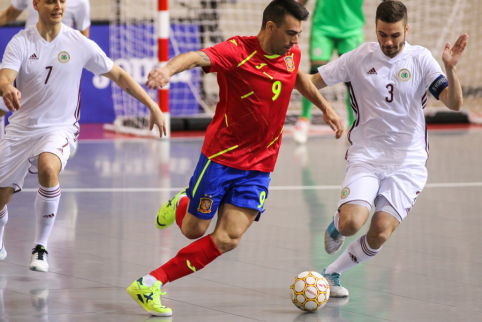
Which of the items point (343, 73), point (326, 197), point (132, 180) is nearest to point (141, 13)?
point (132, 180)

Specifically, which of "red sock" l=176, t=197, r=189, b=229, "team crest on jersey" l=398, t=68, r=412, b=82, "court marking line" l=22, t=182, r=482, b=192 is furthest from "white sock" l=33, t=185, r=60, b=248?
"court marking line" l=22, t=182, r=482, b=192

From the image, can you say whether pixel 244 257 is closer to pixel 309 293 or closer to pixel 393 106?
pixel 309 293

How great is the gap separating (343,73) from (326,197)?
235 centimetres

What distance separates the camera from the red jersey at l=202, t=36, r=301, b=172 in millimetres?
3732

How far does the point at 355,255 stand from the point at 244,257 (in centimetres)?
91

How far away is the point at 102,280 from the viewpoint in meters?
3.98

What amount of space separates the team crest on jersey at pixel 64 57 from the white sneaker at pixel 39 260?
1.10 metres

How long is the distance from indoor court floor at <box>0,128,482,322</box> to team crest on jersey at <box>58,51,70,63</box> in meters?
1.18

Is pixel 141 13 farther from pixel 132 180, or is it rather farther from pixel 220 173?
pixel 220 173

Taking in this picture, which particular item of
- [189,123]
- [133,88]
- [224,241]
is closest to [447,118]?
[189,123]

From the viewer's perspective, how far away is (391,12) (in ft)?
12.8

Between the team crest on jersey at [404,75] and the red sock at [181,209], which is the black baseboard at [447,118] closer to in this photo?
the team crest on jersey at [404,75]

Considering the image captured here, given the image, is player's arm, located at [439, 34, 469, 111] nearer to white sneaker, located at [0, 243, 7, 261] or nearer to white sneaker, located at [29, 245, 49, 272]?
white sneaker, located at [29, 245, 49, 272]

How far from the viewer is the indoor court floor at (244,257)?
3.51 m
